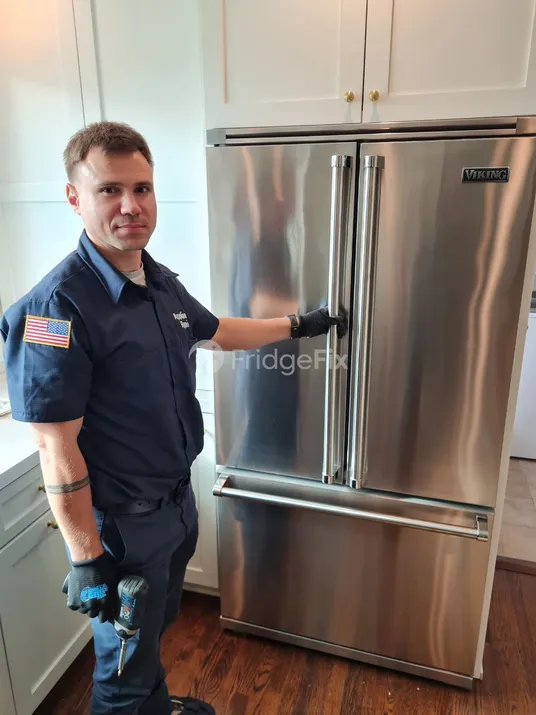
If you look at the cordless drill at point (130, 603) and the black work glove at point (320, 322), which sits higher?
the black work glove at point (320, 322)

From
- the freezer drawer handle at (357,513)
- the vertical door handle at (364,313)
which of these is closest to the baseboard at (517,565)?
the freezer drawer handle at (357,513)

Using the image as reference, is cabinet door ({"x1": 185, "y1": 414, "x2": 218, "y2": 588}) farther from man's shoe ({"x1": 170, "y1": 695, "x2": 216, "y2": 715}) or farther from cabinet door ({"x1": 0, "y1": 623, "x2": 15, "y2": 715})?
cabinet door ({"x1": 0, "y1": 623, "x2": 15, "y2": 715})

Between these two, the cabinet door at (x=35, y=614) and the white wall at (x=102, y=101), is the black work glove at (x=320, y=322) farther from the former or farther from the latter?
the cabinet door at (x=35, y=614)

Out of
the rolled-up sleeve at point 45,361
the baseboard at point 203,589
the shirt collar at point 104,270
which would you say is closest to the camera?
the rolled-up sleeve at point 45,361

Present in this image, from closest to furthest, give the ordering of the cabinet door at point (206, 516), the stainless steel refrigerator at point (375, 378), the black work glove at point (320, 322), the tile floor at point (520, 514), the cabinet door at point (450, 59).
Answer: the cabinet door at point (450, 59)
the stainless steel refrigerator at point (375, 378)
the black work glove at point (320, 322)
the cabinet door at point (206, 516)
the tile floor at point (520, 514)

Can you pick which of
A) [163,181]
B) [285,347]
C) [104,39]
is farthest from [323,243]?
[104,39]

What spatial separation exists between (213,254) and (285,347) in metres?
0.37

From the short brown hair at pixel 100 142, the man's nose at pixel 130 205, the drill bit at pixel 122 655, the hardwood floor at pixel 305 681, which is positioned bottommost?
the hardwood floor at pixel 305 681

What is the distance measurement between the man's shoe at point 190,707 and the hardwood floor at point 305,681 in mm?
116

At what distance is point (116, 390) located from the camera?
1165 mm

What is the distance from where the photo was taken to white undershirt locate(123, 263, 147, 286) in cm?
122

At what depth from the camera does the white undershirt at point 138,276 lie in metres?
1.22

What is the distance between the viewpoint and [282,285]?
1.59 metres

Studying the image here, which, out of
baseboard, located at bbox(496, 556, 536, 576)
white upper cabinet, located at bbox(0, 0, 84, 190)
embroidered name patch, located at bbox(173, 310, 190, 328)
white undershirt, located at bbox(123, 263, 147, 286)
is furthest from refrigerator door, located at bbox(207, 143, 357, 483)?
baseboard, located at bbox(496, 556, 536, 576)
